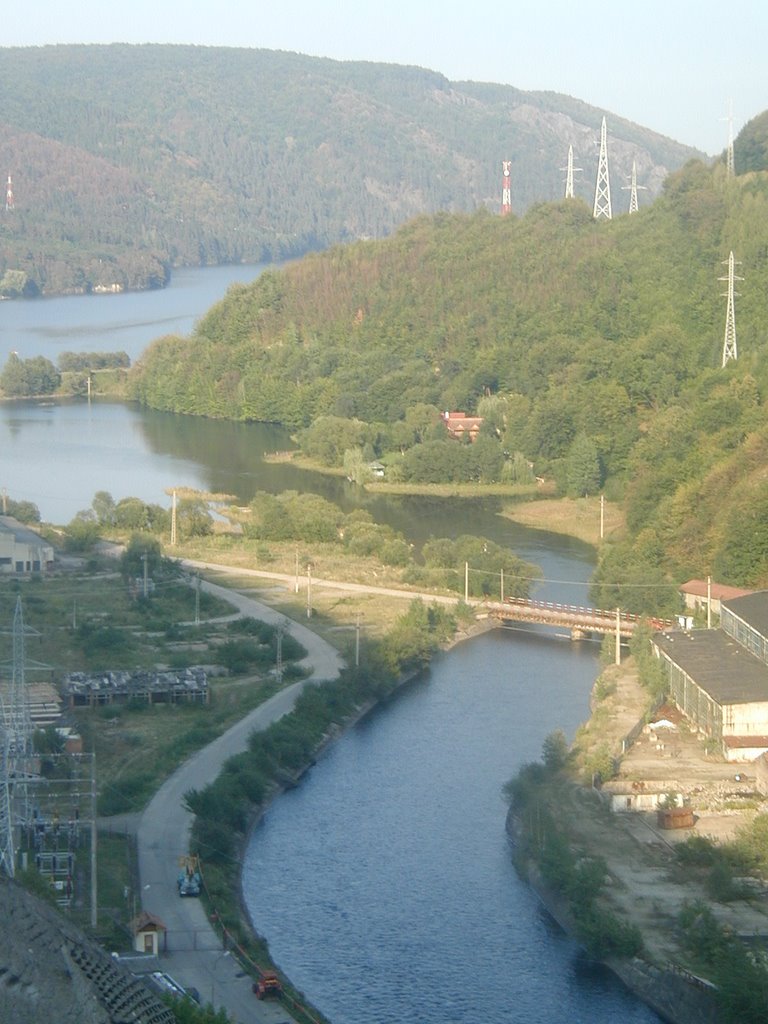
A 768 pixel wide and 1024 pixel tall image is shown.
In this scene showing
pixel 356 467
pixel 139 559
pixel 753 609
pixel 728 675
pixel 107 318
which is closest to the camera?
pixel 728 675

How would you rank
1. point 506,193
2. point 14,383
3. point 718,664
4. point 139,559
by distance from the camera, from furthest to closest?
point 506,193 → point 14,383 → point 139,559 → point 718,664

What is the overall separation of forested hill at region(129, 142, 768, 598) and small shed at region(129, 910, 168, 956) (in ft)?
17.1

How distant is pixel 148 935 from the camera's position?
423cm

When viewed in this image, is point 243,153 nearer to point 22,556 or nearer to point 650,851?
point 22,556

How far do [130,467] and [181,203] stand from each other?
3414cm

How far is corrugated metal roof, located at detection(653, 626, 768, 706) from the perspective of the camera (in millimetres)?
6293

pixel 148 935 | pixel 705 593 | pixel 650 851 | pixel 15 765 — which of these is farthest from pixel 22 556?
pixel 148 935

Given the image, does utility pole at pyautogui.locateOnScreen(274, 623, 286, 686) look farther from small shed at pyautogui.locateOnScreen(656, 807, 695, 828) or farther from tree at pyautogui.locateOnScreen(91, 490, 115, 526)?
tree at pyautogui.locateOnScreen(91, 490, 115, 526)

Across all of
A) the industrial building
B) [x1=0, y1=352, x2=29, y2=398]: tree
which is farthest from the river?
[x1=0, y1=352, x2=29, y2=398]: tree

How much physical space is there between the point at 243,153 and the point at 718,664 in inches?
1913

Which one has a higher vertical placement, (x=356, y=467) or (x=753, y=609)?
(x=356, y=467)

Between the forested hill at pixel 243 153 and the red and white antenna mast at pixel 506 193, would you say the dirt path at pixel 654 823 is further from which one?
the forested hill at pixel 243 153

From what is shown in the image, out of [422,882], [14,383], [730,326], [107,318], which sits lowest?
[422,882]

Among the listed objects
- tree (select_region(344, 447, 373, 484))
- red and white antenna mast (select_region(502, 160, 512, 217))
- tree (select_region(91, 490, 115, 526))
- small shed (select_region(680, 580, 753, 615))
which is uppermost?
red and white antenna mast (select_region(502, 160, 512, 217))
